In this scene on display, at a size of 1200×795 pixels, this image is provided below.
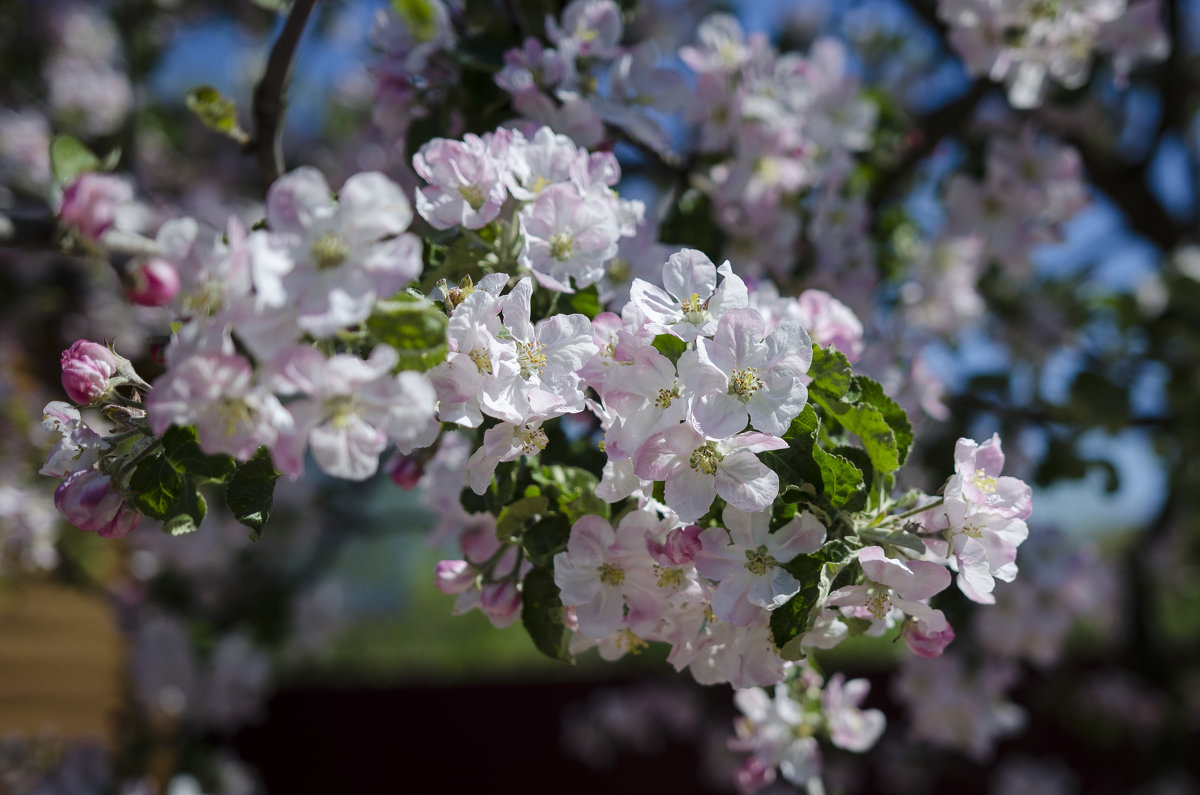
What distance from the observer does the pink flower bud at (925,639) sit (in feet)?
2.88

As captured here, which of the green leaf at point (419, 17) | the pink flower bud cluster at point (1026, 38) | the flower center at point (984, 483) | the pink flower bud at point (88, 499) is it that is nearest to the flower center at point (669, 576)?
the flower center at point (984, 483)

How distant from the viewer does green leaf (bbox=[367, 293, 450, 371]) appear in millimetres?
675

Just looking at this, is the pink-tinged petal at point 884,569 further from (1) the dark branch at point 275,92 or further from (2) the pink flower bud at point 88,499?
(1) the dark branch at point 275,92

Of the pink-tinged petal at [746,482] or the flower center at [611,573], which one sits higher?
the pink-tinged petal at [746,482]

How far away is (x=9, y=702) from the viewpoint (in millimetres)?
4258

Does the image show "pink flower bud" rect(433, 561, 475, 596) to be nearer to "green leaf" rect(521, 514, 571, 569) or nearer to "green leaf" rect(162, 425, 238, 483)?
"green leaf" rect(521, 514, 571, 569)

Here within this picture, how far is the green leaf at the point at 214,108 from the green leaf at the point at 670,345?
729 millimetres

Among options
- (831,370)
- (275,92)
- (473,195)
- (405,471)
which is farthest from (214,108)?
(831,370)

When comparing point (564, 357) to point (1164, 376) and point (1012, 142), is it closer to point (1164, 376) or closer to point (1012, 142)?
point (1012, 142)

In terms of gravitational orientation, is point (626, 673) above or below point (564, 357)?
below

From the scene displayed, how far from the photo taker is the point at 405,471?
117 cm

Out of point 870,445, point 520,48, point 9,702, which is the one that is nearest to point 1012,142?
point 520,48

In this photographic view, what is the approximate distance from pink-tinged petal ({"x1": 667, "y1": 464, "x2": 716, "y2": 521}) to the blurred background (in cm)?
36

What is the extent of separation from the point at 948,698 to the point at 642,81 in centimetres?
166
